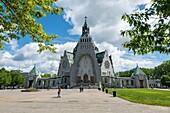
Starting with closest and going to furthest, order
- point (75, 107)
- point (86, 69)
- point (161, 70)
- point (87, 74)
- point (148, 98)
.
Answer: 1. point (75, 107)
2. point (148, 98)
3. point (87, 74)
4. point (86, 69)
5. point (161, 70)

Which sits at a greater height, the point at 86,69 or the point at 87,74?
the point at 86,69

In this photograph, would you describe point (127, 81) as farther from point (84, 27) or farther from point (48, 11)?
point (48, 11)

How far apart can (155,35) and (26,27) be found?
6286 millimetres

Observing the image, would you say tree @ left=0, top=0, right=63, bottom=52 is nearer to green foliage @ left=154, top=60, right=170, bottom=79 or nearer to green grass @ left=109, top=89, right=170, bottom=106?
green grass @ left=109, top=89, right=170, bottom=106

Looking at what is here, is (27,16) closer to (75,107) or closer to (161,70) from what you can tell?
(75,107)

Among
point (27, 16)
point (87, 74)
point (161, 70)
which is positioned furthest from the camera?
point (161, 70)

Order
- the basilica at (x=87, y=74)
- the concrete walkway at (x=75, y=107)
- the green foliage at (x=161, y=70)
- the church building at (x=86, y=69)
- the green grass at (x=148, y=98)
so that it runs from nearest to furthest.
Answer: the concrete walkway at (x=75, y=107) → the green grass at (x=148, y=98) → the church building at (x=86, y=69) → the basilica at (x=87, y=74) → the green foliage at (x=161, y=70)

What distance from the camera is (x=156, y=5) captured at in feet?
15.8

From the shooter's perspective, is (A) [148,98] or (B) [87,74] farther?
(B) [87,74]

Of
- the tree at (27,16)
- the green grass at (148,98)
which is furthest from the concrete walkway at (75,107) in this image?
the tree at (27,16)

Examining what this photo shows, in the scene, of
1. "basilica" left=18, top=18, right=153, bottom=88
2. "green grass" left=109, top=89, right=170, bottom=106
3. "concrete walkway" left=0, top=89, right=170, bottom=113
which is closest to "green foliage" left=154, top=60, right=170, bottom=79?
"basilica" left=18, top=18, right=153, bottom=88

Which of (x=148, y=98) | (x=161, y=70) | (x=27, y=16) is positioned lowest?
(x=148, y=98)

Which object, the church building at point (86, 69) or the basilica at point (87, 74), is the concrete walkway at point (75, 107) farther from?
the church building at point (86, 69)

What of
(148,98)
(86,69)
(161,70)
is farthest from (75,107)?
(161,70)
